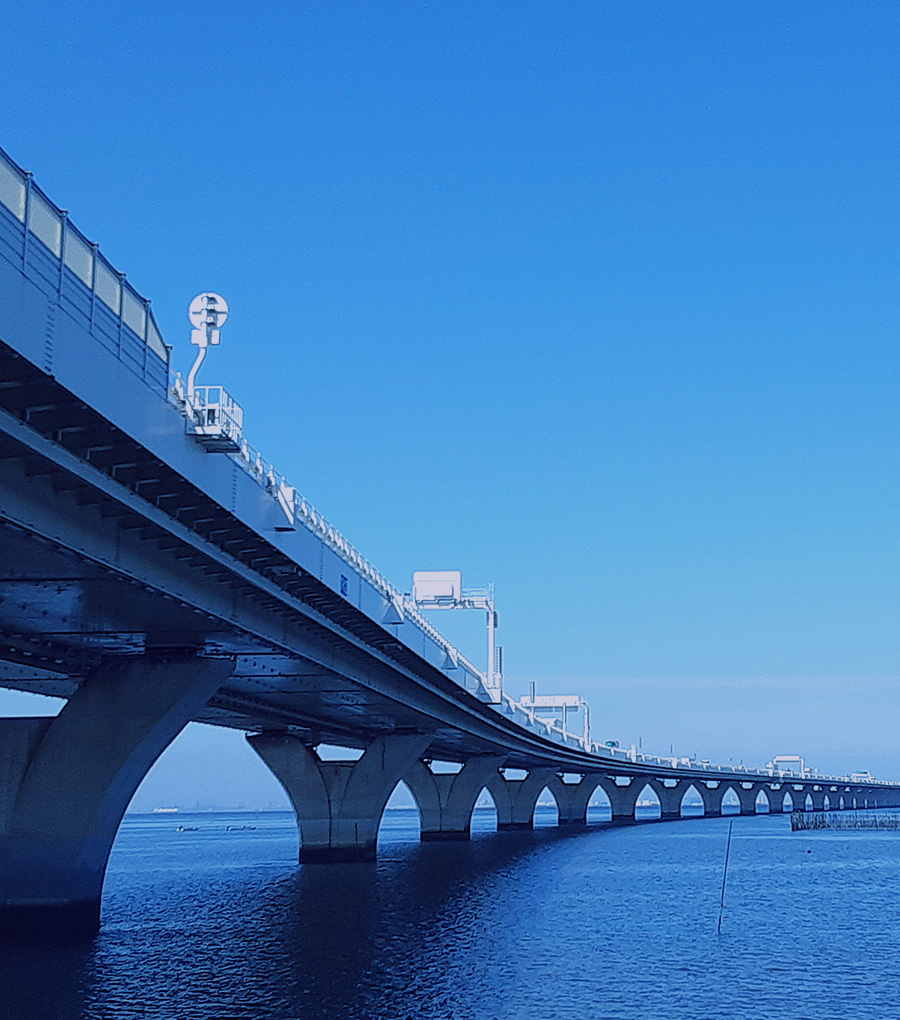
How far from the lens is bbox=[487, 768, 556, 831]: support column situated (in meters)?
162

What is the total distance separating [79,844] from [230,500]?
18.6 m

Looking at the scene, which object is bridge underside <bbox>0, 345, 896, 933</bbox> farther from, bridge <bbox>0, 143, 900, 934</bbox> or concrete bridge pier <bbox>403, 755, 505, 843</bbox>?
concrete bridge pier <bbox>403, 755, 505, 843</bbox>

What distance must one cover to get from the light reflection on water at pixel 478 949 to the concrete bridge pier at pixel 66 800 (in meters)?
2.65

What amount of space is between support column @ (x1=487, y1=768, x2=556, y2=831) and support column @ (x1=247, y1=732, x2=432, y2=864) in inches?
2794

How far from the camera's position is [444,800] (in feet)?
447

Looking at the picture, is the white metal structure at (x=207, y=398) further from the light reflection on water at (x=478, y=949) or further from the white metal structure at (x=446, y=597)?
the white metal structure at (x=446, y=597)

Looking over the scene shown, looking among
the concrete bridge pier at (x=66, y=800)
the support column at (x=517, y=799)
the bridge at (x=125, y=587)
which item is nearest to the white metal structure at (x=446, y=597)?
the bridge at (x=125, y=587)

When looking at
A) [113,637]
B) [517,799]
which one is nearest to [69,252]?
Answer: [113,637]

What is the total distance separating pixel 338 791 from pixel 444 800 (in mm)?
45964

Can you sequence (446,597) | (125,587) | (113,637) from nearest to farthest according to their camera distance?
(125,587), (113,637), (446,597)

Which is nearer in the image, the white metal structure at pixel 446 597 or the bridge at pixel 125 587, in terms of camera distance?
the bridge at pixel 125 587

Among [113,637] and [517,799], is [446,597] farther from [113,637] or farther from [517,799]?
[517,799]

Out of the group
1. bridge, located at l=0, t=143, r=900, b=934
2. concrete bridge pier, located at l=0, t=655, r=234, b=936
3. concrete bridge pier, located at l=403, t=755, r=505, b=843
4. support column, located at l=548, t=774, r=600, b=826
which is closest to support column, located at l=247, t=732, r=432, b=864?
bridge, located at l=0, t=143, r=900, b=934

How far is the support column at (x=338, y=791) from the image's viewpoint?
91250 millimetres
